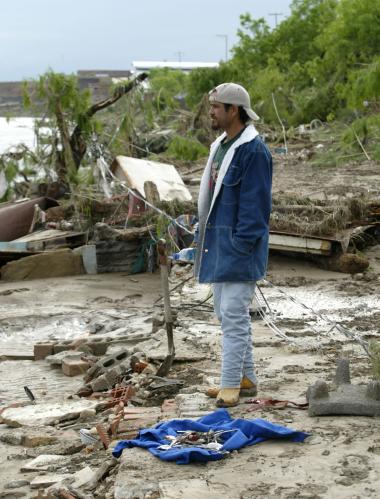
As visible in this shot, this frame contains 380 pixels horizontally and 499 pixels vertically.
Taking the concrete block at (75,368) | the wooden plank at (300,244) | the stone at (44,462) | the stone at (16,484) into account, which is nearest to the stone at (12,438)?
the stone at (44,462)

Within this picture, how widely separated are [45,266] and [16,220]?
2.52 metres

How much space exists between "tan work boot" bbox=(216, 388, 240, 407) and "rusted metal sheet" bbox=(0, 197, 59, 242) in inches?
532

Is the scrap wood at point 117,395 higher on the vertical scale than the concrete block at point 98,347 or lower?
A: higher

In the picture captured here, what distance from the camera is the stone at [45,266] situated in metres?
16.8

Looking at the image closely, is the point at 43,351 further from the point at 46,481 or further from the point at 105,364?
the point at 46,481

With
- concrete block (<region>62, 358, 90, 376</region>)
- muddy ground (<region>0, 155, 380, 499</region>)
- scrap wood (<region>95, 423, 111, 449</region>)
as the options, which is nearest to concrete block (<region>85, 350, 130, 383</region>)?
muddy ground (<region>0, 155, 380, 499</region>)

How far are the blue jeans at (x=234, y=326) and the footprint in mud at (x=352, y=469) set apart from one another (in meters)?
1.23

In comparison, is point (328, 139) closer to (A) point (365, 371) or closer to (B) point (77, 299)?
(B) point (77, 299)

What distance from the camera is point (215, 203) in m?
5.78

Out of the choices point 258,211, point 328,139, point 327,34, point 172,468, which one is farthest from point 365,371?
point 327,34

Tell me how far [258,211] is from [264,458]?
1.52 m

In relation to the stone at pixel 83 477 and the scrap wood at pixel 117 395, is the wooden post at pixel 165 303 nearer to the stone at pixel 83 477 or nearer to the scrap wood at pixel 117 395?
the scrap wood at pixel 117 395

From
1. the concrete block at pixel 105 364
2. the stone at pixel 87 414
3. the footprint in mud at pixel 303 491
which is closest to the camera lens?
the footprint in mud at pixel 303 491

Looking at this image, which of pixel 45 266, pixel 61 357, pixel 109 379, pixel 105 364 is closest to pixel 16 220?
pixel 45 266
